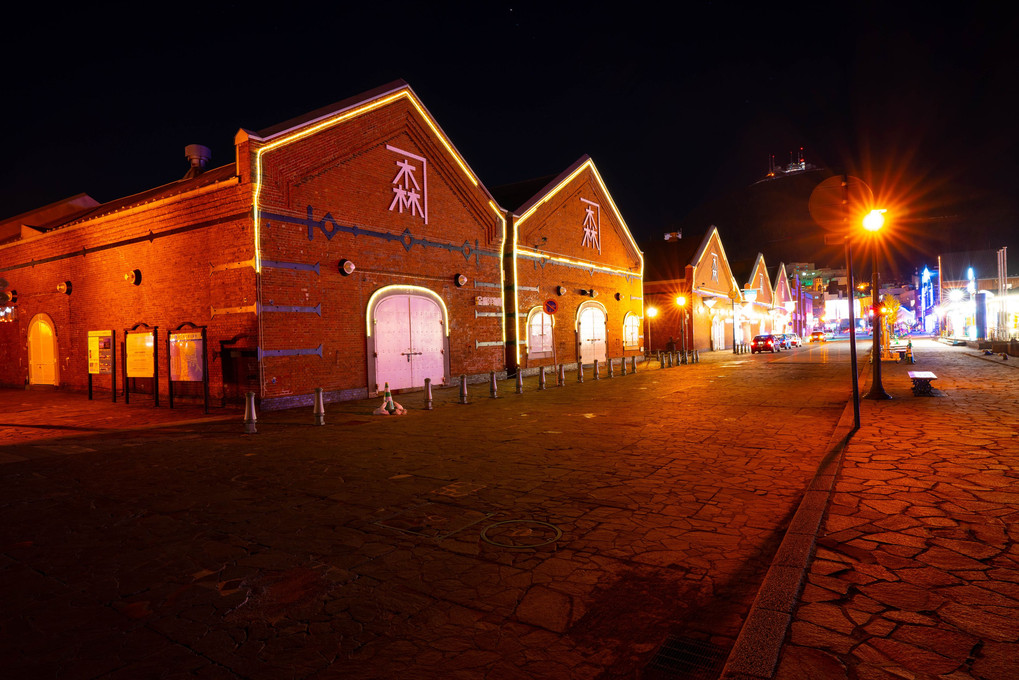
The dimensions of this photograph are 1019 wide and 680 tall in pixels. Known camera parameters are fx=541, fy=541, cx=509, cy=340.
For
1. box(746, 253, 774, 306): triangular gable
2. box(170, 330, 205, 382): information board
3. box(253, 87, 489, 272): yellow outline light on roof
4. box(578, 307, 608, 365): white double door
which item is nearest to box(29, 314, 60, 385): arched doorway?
box(170, 330, 205, 382): information board

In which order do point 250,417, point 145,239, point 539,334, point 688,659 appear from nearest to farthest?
point 688,659
point 250,417
point 145,239
point 539,334

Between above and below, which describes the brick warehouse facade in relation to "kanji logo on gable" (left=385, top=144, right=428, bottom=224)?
below

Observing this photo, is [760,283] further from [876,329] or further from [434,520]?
[434,520]

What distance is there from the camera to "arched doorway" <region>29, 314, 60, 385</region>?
798 inches

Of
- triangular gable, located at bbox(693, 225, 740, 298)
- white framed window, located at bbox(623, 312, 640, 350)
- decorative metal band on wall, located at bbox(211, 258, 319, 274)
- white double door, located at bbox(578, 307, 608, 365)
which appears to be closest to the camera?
decorative metal band on wall, located at bbox(211, 258, 319, 274)

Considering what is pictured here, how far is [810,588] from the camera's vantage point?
3.52m

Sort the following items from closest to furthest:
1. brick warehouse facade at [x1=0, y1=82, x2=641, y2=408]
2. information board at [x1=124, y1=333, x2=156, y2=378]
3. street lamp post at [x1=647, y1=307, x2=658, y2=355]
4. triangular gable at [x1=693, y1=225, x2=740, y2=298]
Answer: brick warehouse facade at [x1=0, y1=82, x2=641, y2=408] → information board at [x1=124, y1=333, x2=156, y2=378] → street lamp post at [x1=647, y1=307, x2=658, y2=355] → triangular gable at [x1=693, y1=225, x2=740, y2=298]

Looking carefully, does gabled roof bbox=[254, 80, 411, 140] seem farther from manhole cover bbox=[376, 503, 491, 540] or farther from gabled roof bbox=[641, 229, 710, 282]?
gabled roof bbox=[641, 229, 710, 282]

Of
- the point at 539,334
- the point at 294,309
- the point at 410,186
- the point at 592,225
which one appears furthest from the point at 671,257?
the point at 294,309

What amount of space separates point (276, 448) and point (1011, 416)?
12.8 m

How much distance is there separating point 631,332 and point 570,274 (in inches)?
293

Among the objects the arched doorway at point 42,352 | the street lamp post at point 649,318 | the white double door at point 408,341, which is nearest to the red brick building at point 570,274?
the white double door at point 408,341

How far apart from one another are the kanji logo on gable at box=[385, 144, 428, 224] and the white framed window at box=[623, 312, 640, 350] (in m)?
16.4

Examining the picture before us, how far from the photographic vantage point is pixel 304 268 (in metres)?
14.6
